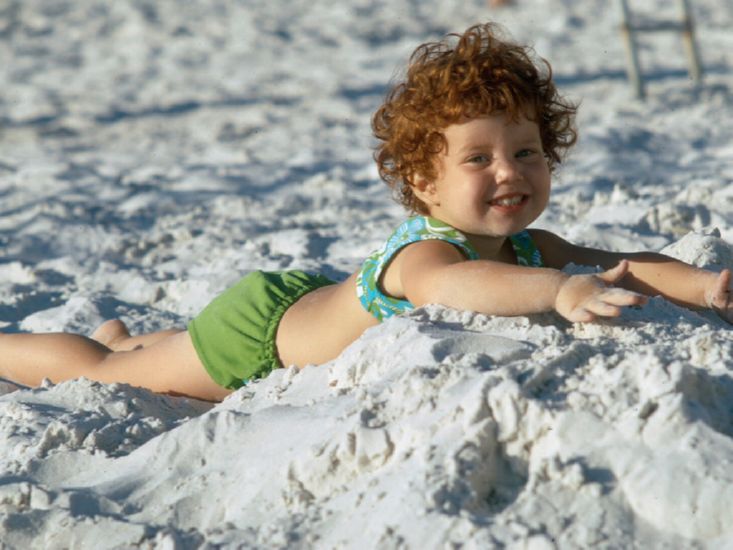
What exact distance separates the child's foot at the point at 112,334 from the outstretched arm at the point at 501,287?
0.98 m

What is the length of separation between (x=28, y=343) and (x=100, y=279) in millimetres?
855

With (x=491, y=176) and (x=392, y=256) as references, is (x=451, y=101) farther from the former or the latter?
(x=392, y=256)

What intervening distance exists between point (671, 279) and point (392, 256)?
589 mm

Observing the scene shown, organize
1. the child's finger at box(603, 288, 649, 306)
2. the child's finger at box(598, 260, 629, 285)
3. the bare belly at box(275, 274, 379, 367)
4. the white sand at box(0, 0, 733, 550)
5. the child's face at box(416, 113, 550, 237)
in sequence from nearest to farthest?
1. the white sand at box(0, 0, 733, 550)
2. the child's finger at box(603, 288, 649, 306)
3. the child's finger at box(598, 260, 629, 285)
4. the child's face at box(416, 113, 550, 237)
5. the bare belly at box(275, 274, 379, 367)

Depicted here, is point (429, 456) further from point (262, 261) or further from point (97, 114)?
point (97, 114)

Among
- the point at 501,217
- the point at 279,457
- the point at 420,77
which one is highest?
the point at 420,77

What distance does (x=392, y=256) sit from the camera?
2.38 metres

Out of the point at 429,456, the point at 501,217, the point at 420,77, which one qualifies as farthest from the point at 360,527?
the point at 420,77

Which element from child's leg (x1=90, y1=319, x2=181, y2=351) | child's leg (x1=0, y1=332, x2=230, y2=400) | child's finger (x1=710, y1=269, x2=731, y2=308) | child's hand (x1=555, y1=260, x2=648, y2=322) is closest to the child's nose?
child's hand (x1=555, y1=260, x2=648, y2=322)

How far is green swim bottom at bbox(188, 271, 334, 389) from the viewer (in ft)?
8.51

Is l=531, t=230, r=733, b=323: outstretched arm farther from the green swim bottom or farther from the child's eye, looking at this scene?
the green swim bottom

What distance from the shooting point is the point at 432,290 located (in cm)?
221

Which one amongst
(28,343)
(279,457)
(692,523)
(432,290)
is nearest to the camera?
(692,523)

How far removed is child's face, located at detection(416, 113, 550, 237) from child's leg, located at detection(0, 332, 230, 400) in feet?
2.43
